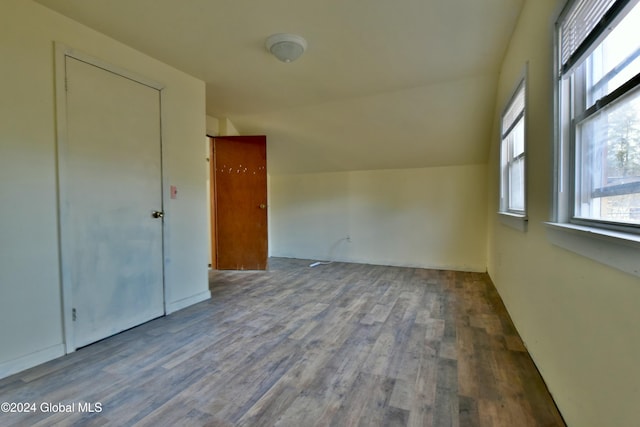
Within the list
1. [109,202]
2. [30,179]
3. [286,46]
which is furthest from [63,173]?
[286,46]

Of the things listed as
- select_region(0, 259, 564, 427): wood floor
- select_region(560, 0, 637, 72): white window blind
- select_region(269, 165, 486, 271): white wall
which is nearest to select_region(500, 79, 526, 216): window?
select_region(560, 0, 637, 72): white window blind

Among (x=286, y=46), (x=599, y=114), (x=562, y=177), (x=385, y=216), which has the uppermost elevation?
(x=286, y=46)

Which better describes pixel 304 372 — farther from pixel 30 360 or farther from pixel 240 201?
pixel 240 201

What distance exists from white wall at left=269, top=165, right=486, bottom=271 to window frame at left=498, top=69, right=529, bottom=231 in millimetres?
1165

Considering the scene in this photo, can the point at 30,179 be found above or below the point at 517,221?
above

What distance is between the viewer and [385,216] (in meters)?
4.96

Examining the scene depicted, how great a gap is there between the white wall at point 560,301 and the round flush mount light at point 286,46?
1567mm

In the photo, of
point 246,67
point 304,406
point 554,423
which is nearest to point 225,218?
point 246,67

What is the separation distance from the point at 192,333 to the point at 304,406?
1.28 metres

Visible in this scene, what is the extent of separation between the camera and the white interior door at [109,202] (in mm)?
2129

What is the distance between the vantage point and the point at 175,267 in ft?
9.55

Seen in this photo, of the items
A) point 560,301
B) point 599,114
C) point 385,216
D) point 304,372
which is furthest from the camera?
point 385,216

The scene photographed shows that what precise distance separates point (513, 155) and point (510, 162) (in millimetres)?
150

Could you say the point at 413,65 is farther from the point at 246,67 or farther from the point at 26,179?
the point at 26,179
